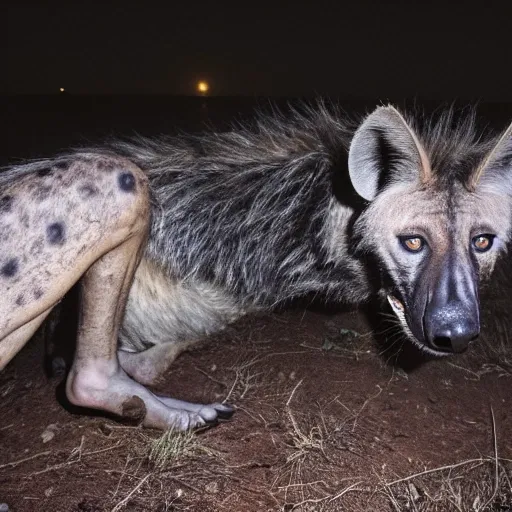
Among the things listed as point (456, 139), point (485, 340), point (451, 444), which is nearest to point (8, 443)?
point (451, 444)

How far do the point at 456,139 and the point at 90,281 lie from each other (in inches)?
66.0

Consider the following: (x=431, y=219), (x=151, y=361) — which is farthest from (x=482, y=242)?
(x=151, y=361)

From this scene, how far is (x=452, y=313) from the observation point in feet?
7.09

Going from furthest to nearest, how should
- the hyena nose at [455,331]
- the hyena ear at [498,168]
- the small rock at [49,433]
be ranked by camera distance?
1. the small rock at [49,433]
2. the hyena ear at [498,168]
3. the hyena nose at [455,331]

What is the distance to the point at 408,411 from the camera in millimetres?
2828

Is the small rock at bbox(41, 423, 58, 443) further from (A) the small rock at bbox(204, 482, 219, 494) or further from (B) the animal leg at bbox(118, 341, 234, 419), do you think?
(A) the small rock at bbox(204, 482, 219, 494)

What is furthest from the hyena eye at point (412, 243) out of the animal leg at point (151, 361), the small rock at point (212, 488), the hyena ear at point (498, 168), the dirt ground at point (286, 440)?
the animal leg at point (151, 361)

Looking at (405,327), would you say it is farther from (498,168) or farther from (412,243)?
(498,168)

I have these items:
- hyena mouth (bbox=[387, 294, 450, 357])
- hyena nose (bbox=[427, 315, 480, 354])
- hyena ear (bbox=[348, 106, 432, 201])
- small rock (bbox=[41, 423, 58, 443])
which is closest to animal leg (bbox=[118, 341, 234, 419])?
small rock (bbox=[41, 423, 58, 443])

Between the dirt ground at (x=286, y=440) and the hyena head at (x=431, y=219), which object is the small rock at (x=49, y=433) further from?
the hyena head at (x=431, y=219)

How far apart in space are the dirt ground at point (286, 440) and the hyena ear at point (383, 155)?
3.53 feet

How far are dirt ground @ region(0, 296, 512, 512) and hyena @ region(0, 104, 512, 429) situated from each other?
0.72 feet

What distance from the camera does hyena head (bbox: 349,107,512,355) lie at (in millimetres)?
2201

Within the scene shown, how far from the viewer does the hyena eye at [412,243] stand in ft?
7.70
